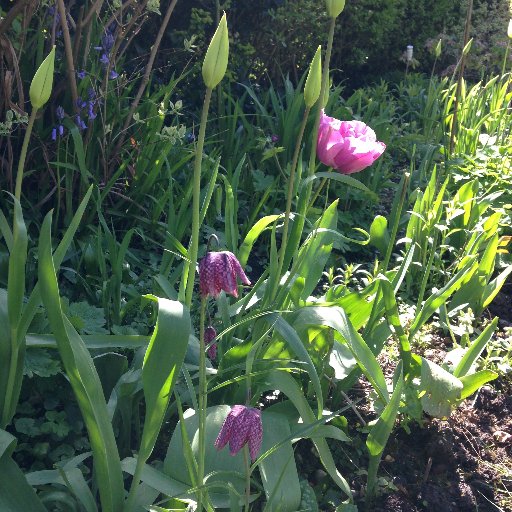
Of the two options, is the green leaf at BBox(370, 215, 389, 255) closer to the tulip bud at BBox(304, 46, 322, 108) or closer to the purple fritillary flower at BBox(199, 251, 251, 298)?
the tulip bud at BBox(304, 46, 322, 108)

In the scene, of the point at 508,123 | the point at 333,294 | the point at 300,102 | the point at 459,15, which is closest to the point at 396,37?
the point at 459,15

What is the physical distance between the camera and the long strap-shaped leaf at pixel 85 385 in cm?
122

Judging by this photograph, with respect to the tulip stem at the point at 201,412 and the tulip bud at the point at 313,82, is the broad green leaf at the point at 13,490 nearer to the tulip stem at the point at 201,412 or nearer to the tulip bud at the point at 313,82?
the tulip stem at the point at 201,412

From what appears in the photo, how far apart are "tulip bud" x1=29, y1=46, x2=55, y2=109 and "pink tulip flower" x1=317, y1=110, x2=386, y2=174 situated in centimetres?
72

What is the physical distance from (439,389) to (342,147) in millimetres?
605

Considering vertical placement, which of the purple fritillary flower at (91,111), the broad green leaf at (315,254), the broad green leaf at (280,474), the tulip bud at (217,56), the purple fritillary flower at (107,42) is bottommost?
the broad green leaf at (280,474)

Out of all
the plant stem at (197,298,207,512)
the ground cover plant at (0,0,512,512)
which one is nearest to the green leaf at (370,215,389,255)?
the ground cover plant at (0,0,512,512)

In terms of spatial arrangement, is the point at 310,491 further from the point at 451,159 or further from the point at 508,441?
the point at 451,159

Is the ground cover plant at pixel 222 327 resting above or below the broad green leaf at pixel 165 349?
below

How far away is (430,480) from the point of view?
1.82m

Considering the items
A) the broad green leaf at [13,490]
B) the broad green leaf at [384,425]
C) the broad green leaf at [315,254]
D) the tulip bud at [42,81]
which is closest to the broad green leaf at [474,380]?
the broad green leaf at [384,425]

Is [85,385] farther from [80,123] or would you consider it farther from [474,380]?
[80,123]

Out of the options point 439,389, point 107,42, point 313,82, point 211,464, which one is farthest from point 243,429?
point 107,42

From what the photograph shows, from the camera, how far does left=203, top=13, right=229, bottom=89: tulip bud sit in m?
1.06
